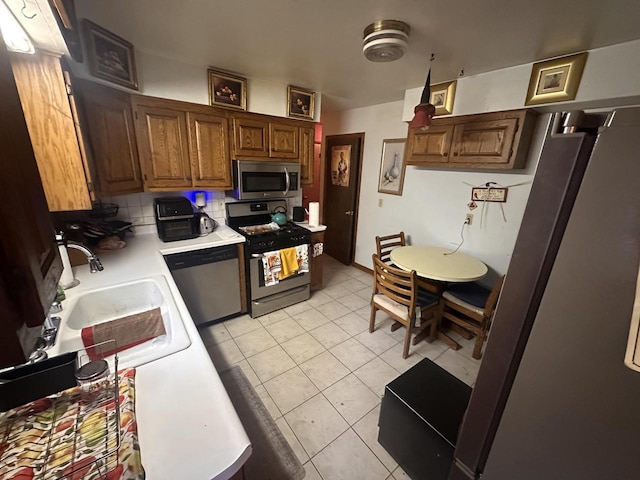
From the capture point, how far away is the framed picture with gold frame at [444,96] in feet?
7.72

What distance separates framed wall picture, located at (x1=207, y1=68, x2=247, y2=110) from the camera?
2.23 meters

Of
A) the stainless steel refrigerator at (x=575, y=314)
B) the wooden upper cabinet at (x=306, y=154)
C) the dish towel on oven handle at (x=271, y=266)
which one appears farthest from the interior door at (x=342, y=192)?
the stainless steel refrigerator at (x=575, y=314)

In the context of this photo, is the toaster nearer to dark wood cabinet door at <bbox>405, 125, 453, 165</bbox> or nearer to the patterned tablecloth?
the patterned tablecloth

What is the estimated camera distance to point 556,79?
1792 millimetres

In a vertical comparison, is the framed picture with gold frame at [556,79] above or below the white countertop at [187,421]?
above

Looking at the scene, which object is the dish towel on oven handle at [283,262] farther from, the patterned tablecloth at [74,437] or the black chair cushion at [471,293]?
the patterned tablecloth at [74,437]

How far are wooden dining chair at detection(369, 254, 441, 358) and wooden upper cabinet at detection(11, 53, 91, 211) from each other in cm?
210

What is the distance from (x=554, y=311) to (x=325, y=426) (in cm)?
161

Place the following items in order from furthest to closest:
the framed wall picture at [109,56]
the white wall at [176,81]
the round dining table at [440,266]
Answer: the round dining table at [440,266]
the white wall at [176,81]
the framed wall picture at [109,56]

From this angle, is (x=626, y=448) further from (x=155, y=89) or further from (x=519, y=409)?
(x=155, y=89)

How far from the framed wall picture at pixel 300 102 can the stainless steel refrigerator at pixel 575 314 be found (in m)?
2.58

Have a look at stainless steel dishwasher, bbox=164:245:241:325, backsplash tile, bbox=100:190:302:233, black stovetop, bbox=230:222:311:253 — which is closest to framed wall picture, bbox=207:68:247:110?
backsplash tile, bbox=100:190:302:233

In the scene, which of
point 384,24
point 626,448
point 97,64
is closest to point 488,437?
point 626,448

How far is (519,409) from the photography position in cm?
62
